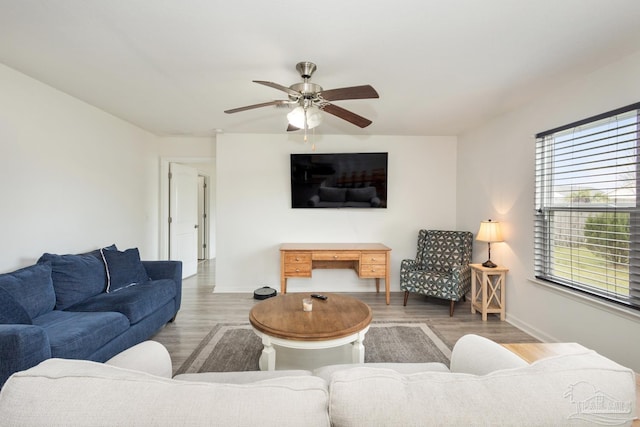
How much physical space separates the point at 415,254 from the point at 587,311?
7.34 ft

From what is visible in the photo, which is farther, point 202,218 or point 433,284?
point 202,218

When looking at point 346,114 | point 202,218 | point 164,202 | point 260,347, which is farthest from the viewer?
point 202,218

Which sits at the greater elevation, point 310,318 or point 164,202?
point 164,202

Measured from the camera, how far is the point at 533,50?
200 centimetres

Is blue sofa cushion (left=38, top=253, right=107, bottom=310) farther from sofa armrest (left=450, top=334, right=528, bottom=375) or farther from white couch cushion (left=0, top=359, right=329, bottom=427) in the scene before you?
sofa armrest (left=450, top=334, right=528, bottom=375)

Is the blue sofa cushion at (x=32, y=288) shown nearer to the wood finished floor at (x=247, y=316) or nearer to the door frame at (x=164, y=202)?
the wood finished floor at (x=247, y=316)

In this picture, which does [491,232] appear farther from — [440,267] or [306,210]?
[306,210]

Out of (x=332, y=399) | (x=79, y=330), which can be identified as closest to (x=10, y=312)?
(x=79, y=330)

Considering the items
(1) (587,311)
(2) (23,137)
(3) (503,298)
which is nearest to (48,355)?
(2) (23,137)

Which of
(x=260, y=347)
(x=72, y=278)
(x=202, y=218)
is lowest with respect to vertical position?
(x=260, y=347)

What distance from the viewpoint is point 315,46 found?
1.96m

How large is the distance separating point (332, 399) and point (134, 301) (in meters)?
2.36

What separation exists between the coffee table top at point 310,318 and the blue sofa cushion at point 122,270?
4.88ft

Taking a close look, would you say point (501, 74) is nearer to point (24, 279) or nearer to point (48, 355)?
point (48, 355)
